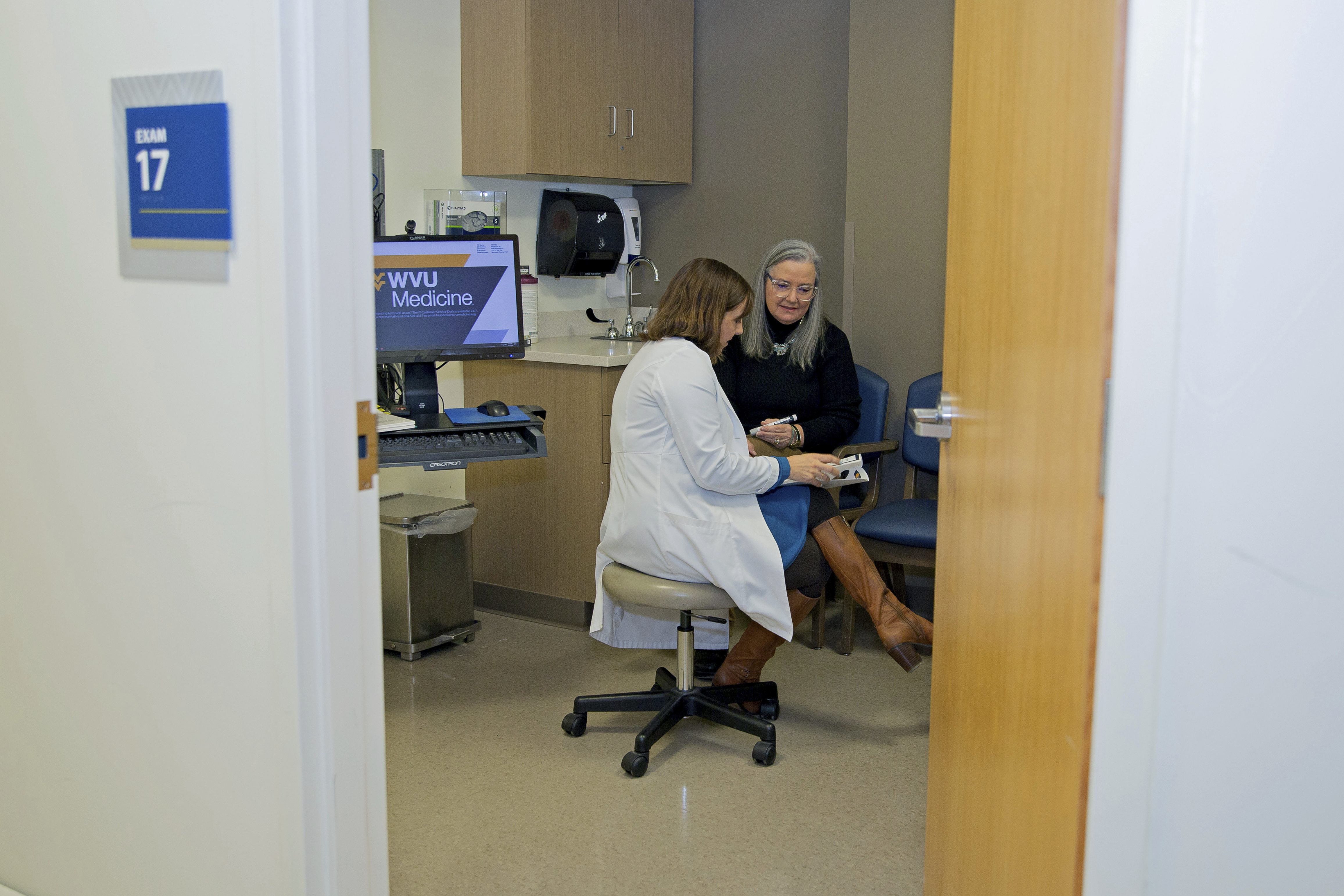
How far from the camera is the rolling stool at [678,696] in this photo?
2729mm

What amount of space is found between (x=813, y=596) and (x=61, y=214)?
216 centimetres

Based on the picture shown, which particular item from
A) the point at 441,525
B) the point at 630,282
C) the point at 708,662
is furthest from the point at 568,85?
the point at 708,662

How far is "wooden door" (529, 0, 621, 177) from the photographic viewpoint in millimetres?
3854

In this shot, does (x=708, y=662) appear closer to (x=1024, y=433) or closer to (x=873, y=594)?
(x=873, y=594)

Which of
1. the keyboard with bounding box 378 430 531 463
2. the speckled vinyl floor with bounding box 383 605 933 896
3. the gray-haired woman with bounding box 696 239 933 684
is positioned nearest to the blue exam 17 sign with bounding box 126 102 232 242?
the keyboard with bounding box 378 430 531 463

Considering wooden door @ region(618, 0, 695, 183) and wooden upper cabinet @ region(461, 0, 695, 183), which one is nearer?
wooden upper cabinet @ region(461, 0, 695, 183)

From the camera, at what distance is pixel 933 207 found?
152 inches

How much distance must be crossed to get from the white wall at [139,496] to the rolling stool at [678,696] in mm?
1383

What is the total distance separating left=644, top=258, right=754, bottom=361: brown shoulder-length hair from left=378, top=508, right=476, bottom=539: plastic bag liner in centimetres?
104

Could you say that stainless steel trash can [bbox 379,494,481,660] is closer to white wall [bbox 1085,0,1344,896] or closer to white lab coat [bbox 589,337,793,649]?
white lab coat [bbox 589,337,793,649]

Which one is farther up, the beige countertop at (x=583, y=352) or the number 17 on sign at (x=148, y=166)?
the number 17 on sign at (x=148, y=166)

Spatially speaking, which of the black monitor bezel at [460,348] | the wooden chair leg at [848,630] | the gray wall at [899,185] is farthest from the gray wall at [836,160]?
the black monitor bezel at [460,348]

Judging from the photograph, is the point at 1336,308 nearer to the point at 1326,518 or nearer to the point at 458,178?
the point at 1326,518

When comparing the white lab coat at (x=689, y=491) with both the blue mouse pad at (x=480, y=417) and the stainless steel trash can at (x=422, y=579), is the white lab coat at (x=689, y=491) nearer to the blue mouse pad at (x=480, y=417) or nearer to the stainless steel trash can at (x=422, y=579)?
the blue mouse pad at (x=480, y=417)
